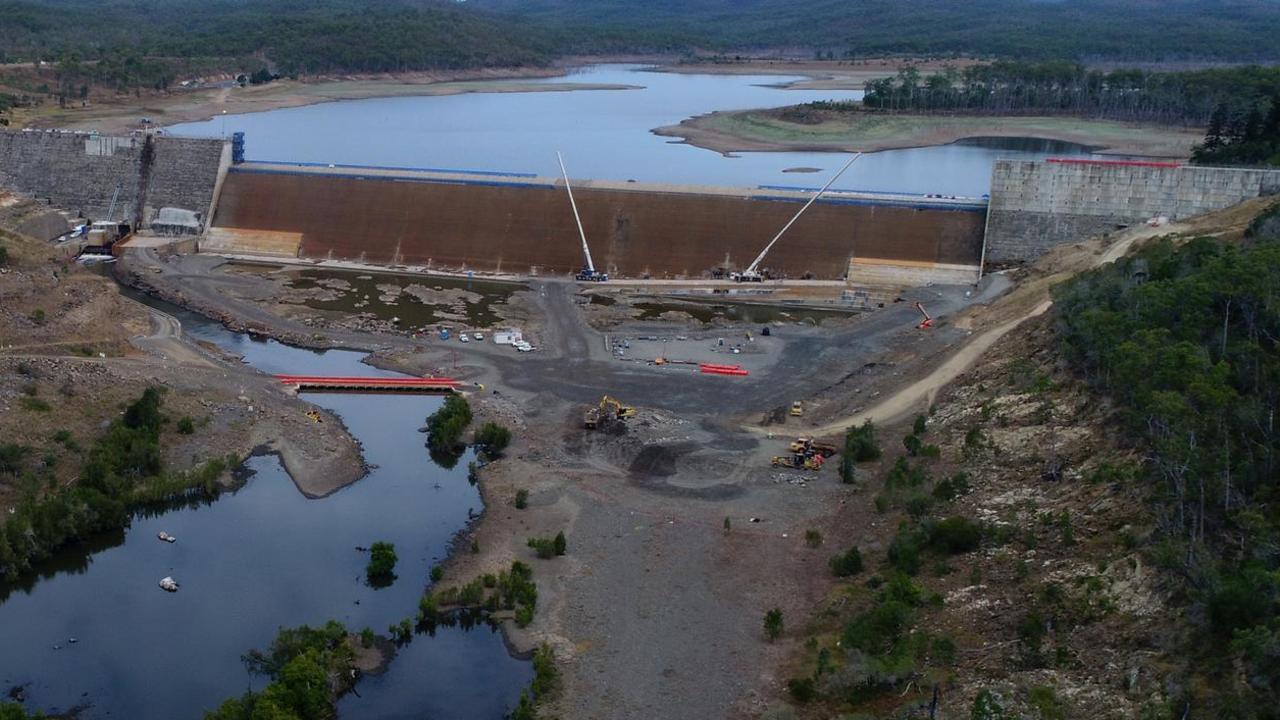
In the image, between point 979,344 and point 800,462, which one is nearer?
point 800,462

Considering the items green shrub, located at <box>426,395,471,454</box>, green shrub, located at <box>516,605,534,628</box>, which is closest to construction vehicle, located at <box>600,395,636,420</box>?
green shrub, located at <box>426,395,471,454</box>

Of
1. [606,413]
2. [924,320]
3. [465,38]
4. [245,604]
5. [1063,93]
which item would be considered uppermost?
[465,38]

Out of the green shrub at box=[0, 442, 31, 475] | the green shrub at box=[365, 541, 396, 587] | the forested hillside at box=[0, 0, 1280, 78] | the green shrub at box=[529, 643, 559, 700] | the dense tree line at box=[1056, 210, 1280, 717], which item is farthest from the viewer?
the forested hillside at box=[0, 0, 1280, 78]

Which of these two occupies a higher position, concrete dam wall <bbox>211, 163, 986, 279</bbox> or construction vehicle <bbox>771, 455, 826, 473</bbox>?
concrete dam wall <bbox>211, 163, 986, 279</bbox>

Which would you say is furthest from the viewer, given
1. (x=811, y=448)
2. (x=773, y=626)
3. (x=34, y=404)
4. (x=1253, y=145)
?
(x=1253, y=145)

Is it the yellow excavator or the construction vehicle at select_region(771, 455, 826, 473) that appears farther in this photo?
the yellow excavator

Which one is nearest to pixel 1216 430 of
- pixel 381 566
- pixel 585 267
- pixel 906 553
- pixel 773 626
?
pixel 906 553

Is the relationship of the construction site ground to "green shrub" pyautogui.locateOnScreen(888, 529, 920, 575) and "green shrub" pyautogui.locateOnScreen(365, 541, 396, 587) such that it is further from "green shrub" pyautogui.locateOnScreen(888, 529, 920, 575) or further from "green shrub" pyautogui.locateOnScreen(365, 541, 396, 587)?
"green shrub" pyautogui.locateOnScreen(365, 541, 396, 587)

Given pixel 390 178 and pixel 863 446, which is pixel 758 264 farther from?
pixel 863 446
